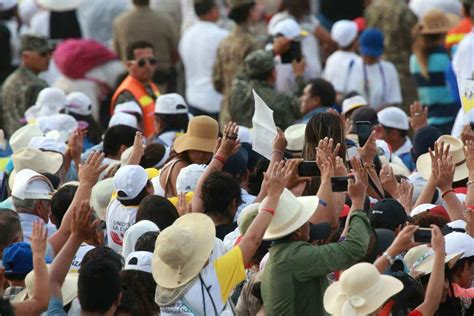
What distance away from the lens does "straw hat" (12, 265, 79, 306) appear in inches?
305

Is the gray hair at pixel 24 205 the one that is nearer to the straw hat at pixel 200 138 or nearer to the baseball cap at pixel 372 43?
the straw hat at pixel 200 138

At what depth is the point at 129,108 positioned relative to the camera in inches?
532

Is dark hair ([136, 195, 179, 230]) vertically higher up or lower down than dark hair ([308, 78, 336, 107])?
higher up

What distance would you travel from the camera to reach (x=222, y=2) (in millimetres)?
18750

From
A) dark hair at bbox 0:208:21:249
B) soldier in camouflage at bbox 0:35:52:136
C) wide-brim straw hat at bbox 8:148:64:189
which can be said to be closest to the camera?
dark hair at bbox 0:208:21:249

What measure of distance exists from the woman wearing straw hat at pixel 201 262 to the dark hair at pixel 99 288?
55 cm

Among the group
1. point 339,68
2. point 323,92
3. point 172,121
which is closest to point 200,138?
point 172,121

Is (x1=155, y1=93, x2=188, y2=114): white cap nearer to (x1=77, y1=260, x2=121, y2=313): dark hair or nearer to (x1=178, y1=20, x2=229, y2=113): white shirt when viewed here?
(x1=178, y1=20, x2=229, y2=113): white shirt

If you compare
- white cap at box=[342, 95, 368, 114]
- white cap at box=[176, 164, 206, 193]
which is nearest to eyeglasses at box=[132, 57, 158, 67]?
white cap at box=[342, 95, 368, 114]

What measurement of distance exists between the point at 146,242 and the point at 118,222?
49.9 inches

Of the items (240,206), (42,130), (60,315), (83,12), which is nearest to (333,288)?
(60,315)

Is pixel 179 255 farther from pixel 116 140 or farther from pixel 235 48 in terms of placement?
pixel 235 48

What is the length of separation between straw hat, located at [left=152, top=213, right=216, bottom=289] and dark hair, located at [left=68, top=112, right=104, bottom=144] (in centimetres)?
561

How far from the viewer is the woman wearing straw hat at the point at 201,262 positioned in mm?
7691
